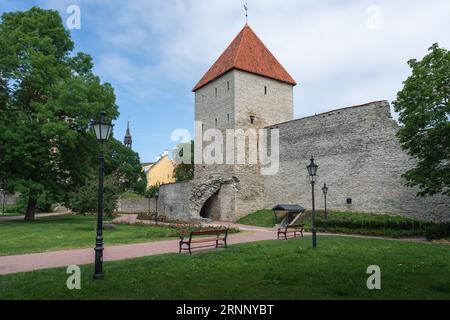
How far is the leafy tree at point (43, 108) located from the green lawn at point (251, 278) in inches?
629

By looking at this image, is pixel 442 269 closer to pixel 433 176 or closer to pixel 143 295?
Answer: pixel 143 295

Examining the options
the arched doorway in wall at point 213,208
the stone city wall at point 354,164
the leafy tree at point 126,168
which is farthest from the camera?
the leafy tree at point 126,168

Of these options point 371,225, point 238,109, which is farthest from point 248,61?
point 371,225

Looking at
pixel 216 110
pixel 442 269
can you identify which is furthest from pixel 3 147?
pixel 442 269

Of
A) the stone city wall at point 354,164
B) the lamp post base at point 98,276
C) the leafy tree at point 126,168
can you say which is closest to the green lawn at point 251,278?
the lamp post base at point 98,276

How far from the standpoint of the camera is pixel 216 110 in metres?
32.4

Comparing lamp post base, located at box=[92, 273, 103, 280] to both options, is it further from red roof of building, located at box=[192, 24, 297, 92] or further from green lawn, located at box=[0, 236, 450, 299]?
red roof of building, located at box=[192, 24, 297, 92]

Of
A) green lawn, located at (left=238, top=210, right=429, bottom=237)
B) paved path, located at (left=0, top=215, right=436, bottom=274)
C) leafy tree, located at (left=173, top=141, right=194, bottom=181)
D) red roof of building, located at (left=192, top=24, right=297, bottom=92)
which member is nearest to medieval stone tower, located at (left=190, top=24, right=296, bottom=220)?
red roof of building, located at (left=192, top=24, right=297, bottom=92)

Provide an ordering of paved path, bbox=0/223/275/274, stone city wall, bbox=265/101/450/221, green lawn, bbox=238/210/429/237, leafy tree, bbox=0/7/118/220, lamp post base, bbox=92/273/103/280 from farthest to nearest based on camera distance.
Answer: leafy tree, bbox=0/7/118/220 < stone city wall, bbox=265/101/450/221 < green lawn, bbox=238/210/429/237 < paved path, bbox=0/223/275/274 < lamp post base, bbox=92/273/103/280

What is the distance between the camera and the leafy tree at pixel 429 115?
46.3 ft

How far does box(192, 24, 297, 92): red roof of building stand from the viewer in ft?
101

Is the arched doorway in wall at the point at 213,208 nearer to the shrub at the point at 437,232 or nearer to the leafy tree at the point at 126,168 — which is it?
the shrub at the point at 437,232

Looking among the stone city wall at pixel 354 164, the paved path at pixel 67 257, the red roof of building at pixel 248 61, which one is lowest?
the paved path at pixel 67 257

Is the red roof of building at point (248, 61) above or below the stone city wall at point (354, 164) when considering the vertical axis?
above
